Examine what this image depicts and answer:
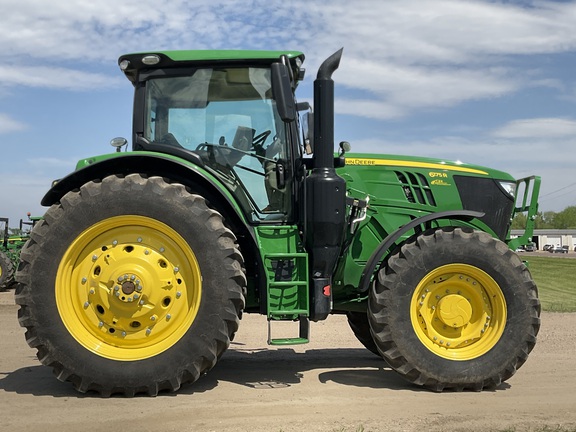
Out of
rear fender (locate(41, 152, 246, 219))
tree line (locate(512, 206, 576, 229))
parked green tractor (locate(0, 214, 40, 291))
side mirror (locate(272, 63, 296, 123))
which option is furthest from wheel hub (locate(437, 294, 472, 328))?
tree line (locate(512, 206, 576, 229))

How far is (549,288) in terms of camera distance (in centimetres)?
2058

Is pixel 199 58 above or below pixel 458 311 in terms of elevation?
above

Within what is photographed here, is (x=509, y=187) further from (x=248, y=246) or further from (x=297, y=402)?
(x=297, y=402)

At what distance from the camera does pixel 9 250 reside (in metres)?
18.1

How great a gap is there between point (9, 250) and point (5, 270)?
1.79 m

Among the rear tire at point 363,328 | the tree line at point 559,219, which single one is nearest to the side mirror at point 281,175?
the rear tire at point 363,328

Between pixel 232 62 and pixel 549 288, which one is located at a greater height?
pixel 232 62

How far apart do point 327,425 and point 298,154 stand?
92.6 inches

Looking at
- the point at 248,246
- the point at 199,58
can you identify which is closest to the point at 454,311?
the point at 248,246

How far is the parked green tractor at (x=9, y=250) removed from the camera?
16.5 metres

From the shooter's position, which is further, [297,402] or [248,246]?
[248,246]

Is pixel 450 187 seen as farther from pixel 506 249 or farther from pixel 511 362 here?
pixel 511 362

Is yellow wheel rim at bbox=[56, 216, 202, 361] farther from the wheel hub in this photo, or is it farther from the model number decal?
the model number decal

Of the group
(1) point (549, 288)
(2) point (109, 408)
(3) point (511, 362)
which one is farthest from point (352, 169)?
(1) point (549, 288)
